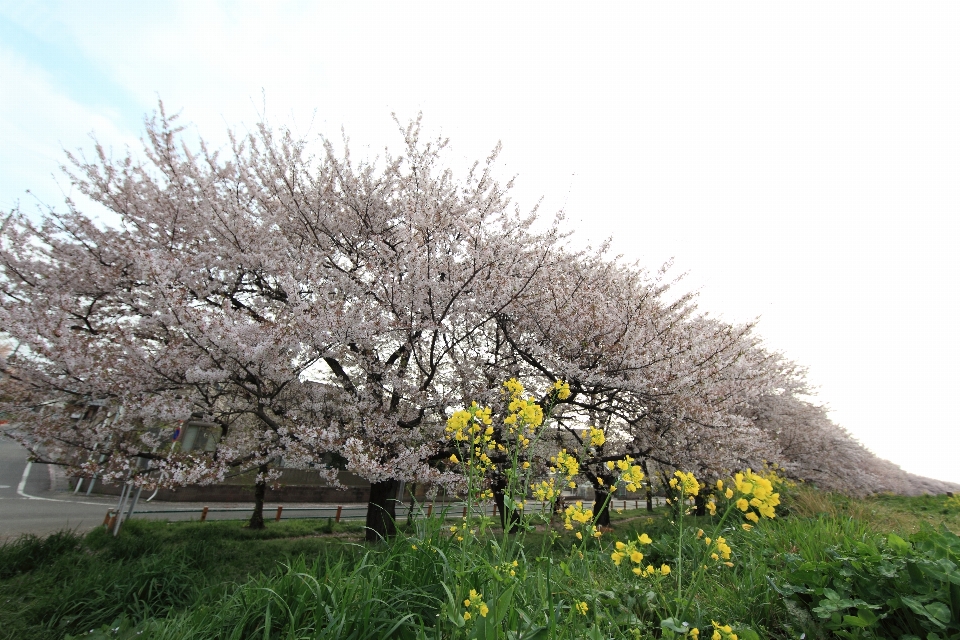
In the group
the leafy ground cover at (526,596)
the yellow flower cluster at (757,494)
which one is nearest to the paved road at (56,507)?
the leafy ground cover at (526,596)

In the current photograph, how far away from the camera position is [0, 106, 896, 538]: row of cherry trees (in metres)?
6.02

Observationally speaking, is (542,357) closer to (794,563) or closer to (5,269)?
(794,563)

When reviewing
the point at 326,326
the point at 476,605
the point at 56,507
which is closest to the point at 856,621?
the point at 476,605

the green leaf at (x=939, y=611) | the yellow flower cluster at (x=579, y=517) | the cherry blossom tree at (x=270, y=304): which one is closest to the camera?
the green leaf at (x=939, y=611)

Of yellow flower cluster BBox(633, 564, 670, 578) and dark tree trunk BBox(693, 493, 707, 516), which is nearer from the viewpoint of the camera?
yellow flower cluster BBox(633, 564, 670, 578)

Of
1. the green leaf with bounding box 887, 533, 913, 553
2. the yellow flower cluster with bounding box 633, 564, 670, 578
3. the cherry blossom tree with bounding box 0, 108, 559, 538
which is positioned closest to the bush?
the green leaf with bounding box 887, 533, 913, 553

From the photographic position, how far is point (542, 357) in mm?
7965

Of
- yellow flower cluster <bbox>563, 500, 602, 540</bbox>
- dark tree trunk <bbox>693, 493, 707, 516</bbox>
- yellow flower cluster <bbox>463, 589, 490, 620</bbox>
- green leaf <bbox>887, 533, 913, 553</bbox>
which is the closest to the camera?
yellow flower cluster <bbox>463, 589, 490, 620</bbox>

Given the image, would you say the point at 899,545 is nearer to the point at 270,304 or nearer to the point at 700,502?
the point at 270,304

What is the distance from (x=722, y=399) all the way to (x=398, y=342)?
6785 millimetres

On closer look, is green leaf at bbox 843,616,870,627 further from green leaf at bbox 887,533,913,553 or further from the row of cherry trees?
the row of cherry trees

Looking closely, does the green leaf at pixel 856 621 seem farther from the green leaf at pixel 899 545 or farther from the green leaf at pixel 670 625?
the green leaf at pixel 670 625

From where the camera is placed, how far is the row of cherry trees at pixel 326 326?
19.7 ft

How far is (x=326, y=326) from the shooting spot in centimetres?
621
